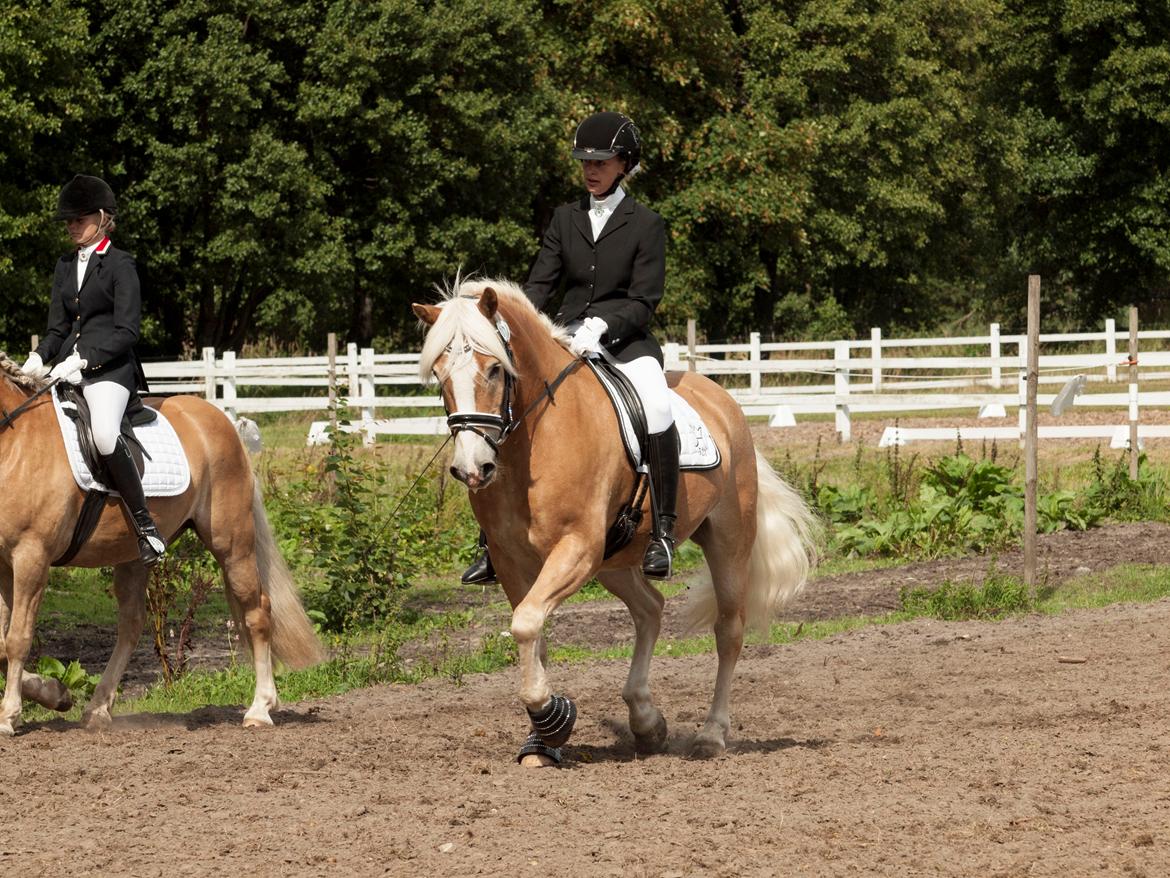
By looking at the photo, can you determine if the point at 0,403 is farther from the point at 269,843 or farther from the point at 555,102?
the point at 555,102

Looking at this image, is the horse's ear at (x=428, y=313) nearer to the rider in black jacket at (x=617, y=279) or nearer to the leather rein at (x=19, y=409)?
the rider in black jacket at (x=617, y=279)

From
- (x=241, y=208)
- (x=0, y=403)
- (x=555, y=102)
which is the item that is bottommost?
(x=0, y=403)

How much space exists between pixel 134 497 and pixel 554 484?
8.44ft

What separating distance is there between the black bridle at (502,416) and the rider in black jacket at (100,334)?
94.6 inches

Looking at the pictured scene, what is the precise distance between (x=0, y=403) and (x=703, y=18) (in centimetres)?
3367

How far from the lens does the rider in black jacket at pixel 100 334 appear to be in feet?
26.8

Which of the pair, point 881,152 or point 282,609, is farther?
point 881,152

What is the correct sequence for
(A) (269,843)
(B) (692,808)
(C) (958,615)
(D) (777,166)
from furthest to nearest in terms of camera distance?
(D) (777,166) → (C) (958,615) → (B) (692,808) → (A) (269,843)

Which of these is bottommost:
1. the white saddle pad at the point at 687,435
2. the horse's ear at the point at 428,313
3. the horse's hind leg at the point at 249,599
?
the horse's hind leg at the point at 249,599

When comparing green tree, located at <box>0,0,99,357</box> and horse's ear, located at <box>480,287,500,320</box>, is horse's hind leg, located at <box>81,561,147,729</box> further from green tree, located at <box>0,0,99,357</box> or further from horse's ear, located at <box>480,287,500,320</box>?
green tree, located at <box>0,0,99,357</box>

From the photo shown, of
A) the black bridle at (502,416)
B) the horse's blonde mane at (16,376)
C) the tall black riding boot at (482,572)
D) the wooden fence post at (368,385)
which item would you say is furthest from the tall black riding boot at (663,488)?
the wooden fence post at (368,385)

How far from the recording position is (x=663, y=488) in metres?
7.50

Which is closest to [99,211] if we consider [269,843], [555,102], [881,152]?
[269,843]

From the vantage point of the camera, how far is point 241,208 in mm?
34250
